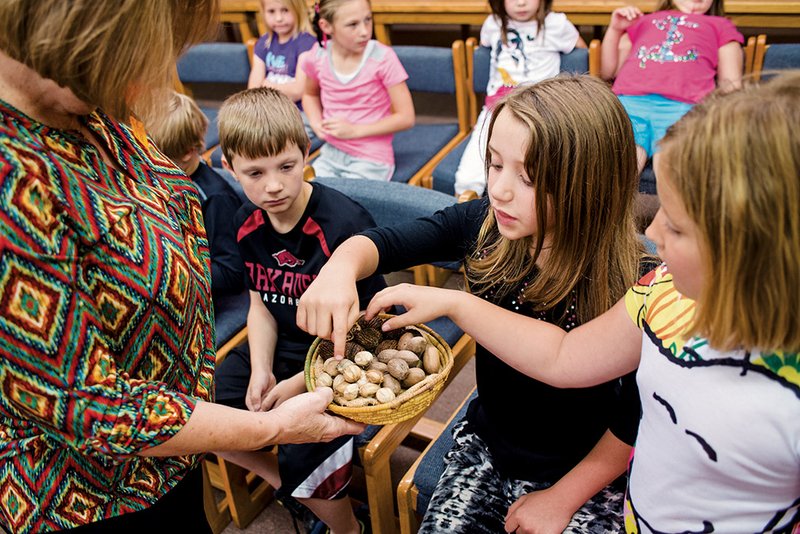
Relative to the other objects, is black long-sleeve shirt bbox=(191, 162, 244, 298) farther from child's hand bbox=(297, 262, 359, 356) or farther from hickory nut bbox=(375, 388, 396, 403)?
hickory nut bbox=(375, 388, 396, 403)

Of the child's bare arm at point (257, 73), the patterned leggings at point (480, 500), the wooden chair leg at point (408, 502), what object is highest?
the child's bare arm at point (257, 73)

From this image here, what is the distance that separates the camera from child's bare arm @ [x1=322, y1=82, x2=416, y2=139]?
287 centimetres

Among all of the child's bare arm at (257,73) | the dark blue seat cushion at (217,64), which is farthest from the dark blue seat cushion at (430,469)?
the dark blue seat cushion at (217,64)

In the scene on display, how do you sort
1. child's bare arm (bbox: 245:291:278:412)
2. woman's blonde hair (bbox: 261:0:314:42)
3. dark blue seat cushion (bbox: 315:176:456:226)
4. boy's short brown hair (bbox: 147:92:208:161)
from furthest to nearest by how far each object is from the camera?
woman's blonde hair (bbox: 261:0:314:42)
boy's short brown hair (bbox: 147:92:208:161)
dark blue seat cushion (bbox: 315:176:456:226)
child's bare arm (bbox: 245:291:278:412)

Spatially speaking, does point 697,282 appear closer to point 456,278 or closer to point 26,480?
point 26,480

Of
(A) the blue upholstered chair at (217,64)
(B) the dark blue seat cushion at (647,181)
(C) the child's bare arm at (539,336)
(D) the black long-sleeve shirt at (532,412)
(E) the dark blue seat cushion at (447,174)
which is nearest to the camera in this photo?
(C) the child's bare arm at (539,336)

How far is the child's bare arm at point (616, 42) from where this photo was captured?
9.21 ft

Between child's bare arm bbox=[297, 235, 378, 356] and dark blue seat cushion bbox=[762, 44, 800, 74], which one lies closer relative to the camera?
child's bare arm bbox=[297, 235, 378, 356]

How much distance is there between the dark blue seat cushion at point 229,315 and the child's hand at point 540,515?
3.61ft

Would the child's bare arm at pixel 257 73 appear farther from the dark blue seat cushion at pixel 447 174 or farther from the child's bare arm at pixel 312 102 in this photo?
the dark blue seat cushion at pixel 447 174

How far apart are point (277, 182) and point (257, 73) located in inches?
80.7

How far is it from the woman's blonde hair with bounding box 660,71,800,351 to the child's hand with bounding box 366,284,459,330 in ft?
1.64

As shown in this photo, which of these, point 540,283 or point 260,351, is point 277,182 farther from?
point 540,283

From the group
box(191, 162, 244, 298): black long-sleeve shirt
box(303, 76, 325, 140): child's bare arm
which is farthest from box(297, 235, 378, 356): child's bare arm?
box(303, 76, 325, 140): child's bare arm
